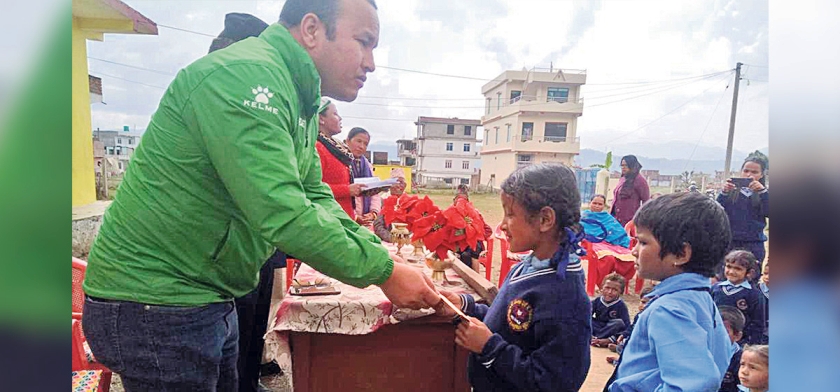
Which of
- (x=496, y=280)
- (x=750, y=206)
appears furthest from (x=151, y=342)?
(x=496, y=280)

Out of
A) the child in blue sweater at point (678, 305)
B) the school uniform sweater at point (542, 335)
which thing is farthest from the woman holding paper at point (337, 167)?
the child in blue sweater at point (678, 305)

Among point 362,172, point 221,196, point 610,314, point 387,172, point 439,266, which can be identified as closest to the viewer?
point 221,196

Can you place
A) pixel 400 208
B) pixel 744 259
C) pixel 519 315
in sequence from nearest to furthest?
pixel 519 315, pixel 400 208, pixel 744 259

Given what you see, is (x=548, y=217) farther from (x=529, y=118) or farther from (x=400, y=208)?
(x=529, y=118)

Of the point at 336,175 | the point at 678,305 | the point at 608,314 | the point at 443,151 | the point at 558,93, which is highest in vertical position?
the point at 558,93

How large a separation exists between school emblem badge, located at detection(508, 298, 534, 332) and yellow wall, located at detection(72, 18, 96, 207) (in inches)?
40.9

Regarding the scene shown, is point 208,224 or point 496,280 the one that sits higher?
point 208,224

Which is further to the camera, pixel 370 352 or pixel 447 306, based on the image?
pixel 370 352

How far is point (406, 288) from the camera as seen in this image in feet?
2.83

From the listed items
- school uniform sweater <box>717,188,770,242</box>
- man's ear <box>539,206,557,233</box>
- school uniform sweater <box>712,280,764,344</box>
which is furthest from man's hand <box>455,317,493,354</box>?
school uniform sweater <box>712,280,764,344</box>

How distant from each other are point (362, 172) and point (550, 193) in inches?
59.5

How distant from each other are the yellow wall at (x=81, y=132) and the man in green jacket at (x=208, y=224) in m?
0.34
